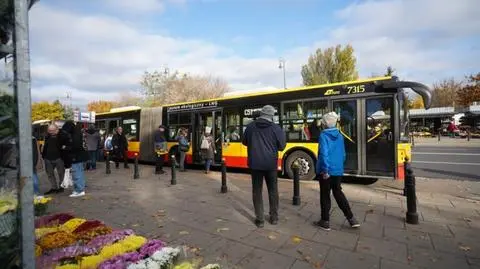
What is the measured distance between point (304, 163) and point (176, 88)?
3531cm

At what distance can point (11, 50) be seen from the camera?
233 cm

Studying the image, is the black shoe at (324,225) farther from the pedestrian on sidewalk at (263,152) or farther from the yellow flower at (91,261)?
the yellow flower at (91,261)

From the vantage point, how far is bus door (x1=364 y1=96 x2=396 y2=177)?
8.62m

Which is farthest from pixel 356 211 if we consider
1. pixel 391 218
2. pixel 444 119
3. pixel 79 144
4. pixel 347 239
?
pixel 444 119

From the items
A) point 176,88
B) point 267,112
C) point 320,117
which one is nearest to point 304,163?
point 320,117

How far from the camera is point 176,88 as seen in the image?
43.2 meters

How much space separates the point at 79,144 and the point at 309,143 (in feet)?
20.7

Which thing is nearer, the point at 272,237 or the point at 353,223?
the point at 272,237

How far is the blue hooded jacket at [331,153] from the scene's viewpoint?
16.8ft

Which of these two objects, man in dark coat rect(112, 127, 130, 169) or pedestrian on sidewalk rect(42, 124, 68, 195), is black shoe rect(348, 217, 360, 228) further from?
man in dark coat rect(112, 127, 130, 169)

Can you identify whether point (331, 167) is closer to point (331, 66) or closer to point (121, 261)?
point (121, 261)

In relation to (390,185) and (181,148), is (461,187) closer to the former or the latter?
(390,185)

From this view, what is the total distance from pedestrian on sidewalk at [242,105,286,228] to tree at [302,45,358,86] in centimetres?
3894

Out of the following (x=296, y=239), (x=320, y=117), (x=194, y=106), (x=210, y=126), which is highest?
(x=194, y=106)
